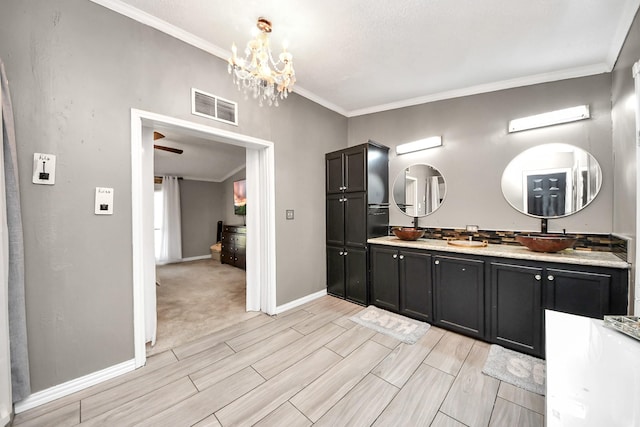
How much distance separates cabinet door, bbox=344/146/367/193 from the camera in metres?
3.17

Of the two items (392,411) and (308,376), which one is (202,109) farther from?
(392,411)

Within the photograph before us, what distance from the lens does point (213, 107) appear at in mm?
2359

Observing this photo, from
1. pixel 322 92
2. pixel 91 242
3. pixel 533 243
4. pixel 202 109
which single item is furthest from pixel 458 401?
pixel 322 92

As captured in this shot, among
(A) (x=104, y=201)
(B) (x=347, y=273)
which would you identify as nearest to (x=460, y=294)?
(B) (x=347, y=273)

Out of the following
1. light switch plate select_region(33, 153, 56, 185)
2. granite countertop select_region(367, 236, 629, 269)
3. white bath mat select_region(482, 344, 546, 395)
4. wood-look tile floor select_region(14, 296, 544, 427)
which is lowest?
wood-look tile floor select_region(14, 296, 544, 427)

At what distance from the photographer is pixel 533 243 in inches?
85.4

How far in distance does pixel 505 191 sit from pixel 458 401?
7.29 ft

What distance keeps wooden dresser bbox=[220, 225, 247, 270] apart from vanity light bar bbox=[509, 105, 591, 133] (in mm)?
4880

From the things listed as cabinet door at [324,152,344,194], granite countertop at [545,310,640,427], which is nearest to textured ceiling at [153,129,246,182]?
cabinet door at [324,152,344,194]

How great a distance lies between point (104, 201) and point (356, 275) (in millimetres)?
2756

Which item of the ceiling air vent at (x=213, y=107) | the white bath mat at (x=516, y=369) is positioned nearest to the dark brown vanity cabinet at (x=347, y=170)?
the ceiling air vent at (x=213, y=107)

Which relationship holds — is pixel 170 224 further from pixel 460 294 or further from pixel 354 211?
pixel 460 294

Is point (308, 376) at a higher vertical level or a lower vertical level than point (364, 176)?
lower

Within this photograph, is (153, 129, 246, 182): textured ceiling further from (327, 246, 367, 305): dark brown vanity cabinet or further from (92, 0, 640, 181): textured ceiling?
(327, 246, 367, 305): dark brown vanity cabinet
